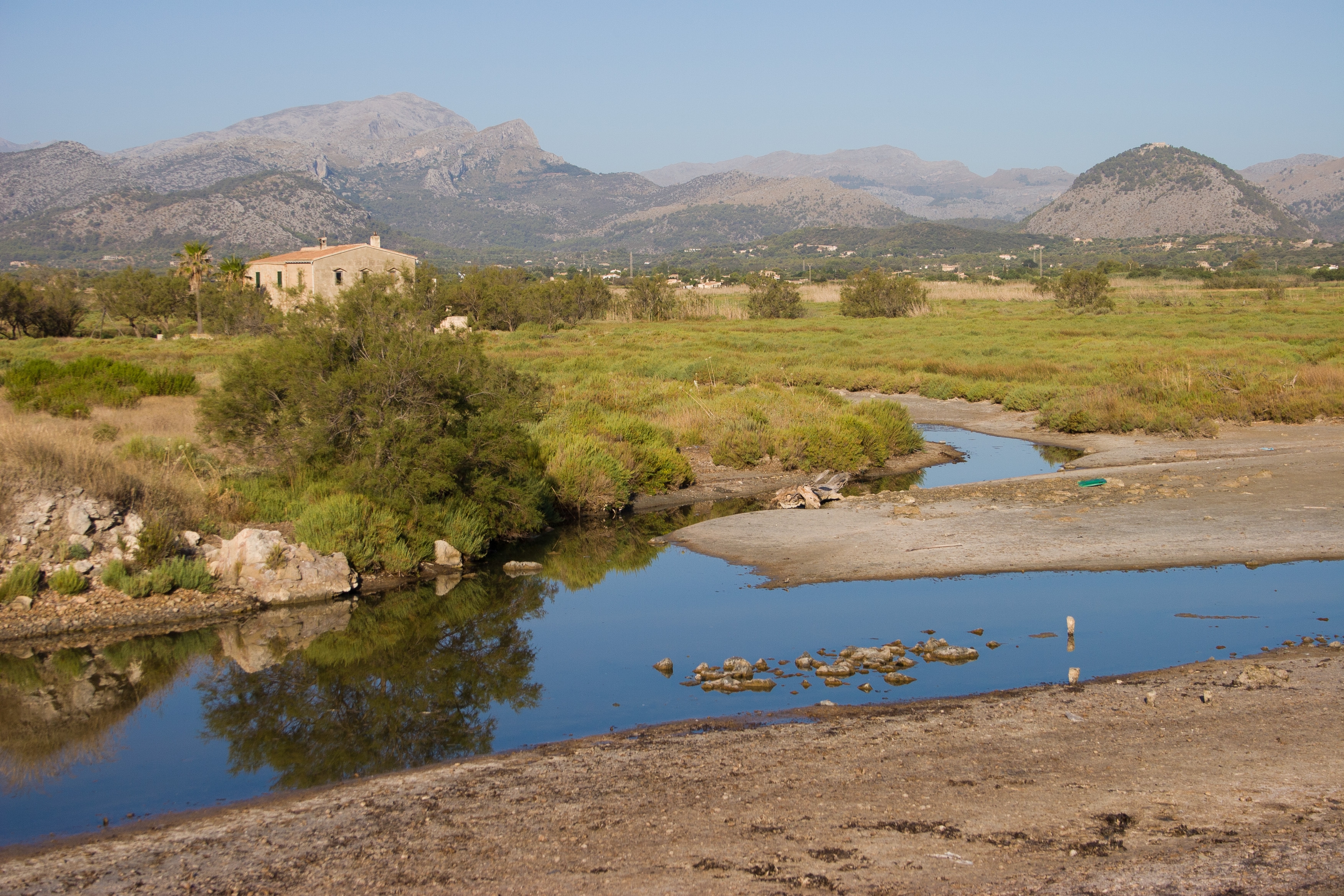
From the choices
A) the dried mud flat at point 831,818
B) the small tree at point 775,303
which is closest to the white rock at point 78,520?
the dried mud flat at point 831,818

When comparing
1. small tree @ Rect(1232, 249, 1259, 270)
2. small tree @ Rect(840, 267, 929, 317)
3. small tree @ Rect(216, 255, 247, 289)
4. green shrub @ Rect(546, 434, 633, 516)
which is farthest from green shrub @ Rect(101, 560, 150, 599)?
small tree @ Rect(1232, 249, 1259, 270)

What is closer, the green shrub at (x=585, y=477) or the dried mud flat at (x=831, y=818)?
the dried mud flat at (x=831, y=818)

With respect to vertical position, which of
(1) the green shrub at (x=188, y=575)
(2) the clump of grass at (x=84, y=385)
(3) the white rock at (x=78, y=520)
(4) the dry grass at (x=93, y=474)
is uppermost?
(2) the clump of grass at (x=84, y=385)

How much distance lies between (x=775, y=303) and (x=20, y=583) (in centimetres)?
7303

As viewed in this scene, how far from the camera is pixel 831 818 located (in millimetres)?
6383

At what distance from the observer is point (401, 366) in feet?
49.5

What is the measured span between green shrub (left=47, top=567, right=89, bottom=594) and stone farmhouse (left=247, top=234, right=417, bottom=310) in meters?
51.3

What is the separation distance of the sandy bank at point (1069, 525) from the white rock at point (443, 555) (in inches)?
155

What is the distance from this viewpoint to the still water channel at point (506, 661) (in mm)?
8250

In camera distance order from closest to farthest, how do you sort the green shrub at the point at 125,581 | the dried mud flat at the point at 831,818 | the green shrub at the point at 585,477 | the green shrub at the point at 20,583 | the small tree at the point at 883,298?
1. the dried mud flat at the point at 831,818
2. the green shrub at the point at 20,583
3. the green shrub at the point at 125,581
4. the green shrub at the point at 585,477
5. the small tree at the point at 883,298

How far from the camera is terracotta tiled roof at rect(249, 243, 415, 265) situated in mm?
67688

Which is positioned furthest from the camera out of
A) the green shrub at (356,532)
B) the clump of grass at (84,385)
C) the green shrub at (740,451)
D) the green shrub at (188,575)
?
the green shrub at (740,451)

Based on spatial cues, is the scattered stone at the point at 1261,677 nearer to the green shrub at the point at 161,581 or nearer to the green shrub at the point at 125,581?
the green shrub at the point at 161,581

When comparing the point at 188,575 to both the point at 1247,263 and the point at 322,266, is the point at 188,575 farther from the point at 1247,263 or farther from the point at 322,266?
the point at 1247,263
